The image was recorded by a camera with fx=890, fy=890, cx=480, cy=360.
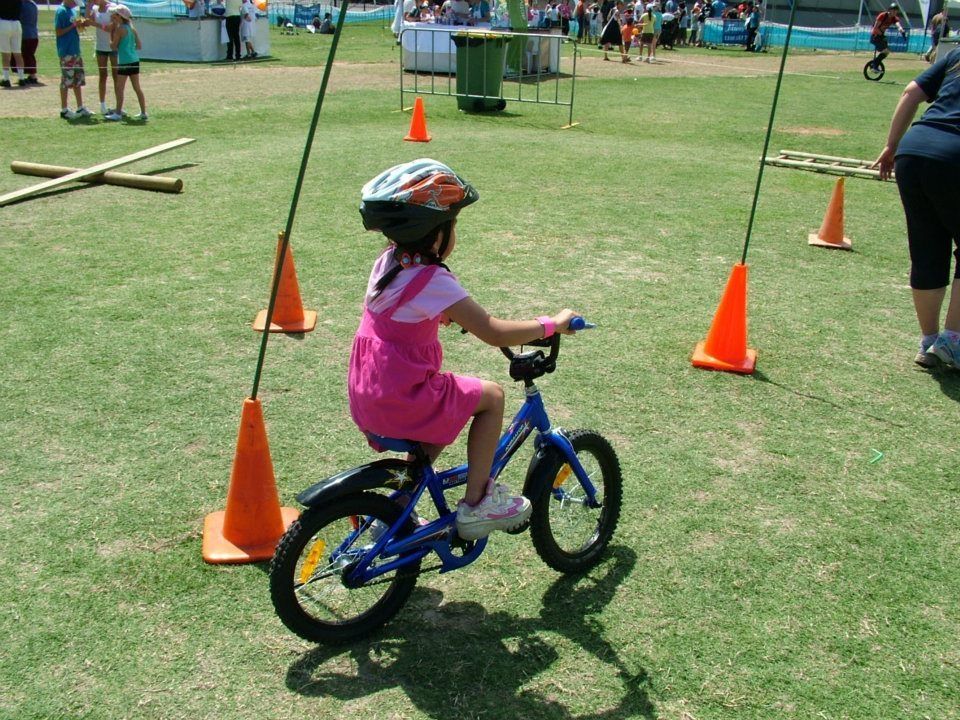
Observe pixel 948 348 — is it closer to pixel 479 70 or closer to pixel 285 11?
pixel 479 70

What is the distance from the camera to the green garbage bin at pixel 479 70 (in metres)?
16.6

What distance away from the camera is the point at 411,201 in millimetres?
2953

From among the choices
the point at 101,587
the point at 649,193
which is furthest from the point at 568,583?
the point at 649,193

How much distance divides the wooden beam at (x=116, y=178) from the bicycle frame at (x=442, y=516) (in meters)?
7.19

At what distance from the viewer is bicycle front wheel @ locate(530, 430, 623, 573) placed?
3543 mm

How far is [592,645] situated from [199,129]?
12317mm

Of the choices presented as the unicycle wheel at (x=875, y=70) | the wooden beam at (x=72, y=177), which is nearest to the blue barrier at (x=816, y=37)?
the unicycle wheel at (x=875, y=70)

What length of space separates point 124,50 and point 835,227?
35.5ft

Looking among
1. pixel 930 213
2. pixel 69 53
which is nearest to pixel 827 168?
pixel 930 213

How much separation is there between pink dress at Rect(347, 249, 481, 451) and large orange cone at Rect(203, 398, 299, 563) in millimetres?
747

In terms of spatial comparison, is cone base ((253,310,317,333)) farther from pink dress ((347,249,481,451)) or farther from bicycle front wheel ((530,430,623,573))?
pink dress ((347,249,481,451))

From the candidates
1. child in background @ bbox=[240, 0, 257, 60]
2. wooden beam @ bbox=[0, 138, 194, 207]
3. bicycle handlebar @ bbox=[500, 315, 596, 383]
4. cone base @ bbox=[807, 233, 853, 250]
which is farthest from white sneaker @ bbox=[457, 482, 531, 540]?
child in background @ bbox=[240, 0, 257, 60]

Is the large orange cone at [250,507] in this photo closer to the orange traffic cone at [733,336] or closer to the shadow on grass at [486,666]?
the shadow on grass at [486,666]

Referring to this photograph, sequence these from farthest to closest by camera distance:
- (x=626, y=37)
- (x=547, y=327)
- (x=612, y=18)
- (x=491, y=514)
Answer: (x=612, y=18)
(x=626, y=37)
(x=491, y=514)
(x=547, y=327)
